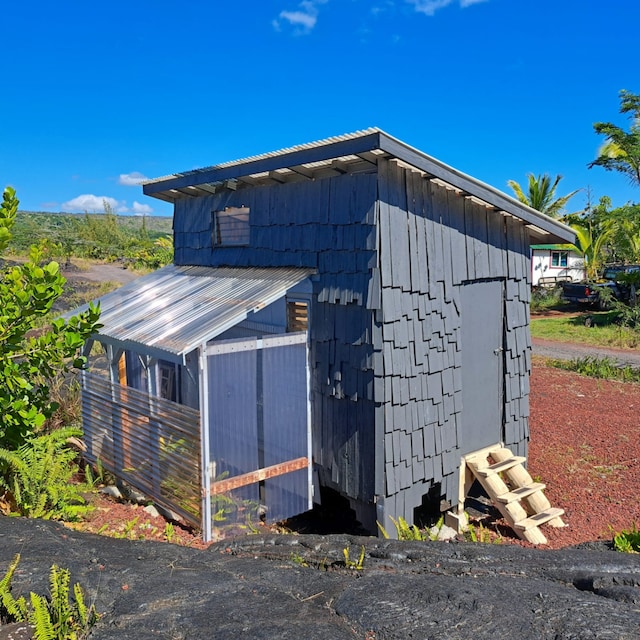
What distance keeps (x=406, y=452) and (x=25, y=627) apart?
13.8 feet

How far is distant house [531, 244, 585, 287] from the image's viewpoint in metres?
29.4

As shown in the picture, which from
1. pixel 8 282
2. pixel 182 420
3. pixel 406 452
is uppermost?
pixel 8 282

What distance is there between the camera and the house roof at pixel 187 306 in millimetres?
5660

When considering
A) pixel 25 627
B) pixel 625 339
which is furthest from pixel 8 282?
pixel 625 339

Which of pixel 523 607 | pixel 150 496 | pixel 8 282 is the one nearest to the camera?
pixel 523 607

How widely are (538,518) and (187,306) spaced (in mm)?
4771

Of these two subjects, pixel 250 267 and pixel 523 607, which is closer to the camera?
pixel 523 607

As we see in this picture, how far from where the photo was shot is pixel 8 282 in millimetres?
5500

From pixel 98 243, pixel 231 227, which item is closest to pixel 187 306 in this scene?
pixel 231 227

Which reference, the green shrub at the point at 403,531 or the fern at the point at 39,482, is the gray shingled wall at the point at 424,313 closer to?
the green shrub at the point at 403,531

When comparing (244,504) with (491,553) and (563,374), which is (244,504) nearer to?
(491,553)

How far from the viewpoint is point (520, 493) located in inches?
254

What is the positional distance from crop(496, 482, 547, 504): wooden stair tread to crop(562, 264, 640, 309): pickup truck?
16.9 meters

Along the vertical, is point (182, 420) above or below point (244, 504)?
above
